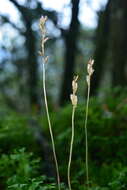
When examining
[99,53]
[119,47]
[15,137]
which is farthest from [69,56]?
[15,137]

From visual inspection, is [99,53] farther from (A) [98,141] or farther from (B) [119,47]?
(A) [98,141]

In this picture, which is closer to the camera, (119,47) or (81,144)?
(81,144)

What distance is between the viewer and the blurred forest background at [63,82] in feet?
13.0

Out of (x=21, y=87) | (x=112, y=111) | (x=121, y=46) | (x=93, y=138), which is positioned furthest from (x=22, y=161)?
(x=21, y=87)

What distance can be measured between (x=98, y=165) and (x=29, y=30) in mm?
3238

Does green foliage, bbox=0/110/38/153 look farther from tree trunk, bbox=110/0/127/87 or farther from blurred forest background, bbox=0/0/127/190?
tree trunk, bbox=110/0/127/87

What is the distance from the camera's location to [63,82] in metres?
7.35

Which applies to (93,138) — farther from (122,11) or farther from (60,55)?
(60,55)

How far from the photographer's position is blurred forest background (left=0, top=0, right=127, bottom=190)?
3.95 meters

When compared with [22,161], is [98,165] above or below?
below

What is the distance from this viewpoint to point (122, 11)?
6641mm

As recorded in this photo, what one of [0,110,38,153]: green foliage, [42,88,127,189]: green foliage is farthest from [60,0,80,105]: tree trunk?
[0,110,38,153]: green foliage

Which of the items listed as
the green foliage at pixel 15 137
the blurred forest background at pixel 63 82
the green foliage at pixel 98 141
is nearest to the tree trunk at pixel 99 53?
the blurred forest background at pixel 63 82

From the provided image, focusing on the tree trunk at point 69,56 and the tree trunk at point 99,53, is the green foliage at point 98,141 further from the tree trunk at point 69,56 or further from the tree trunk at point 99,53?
the tree trunk at point 99,53
